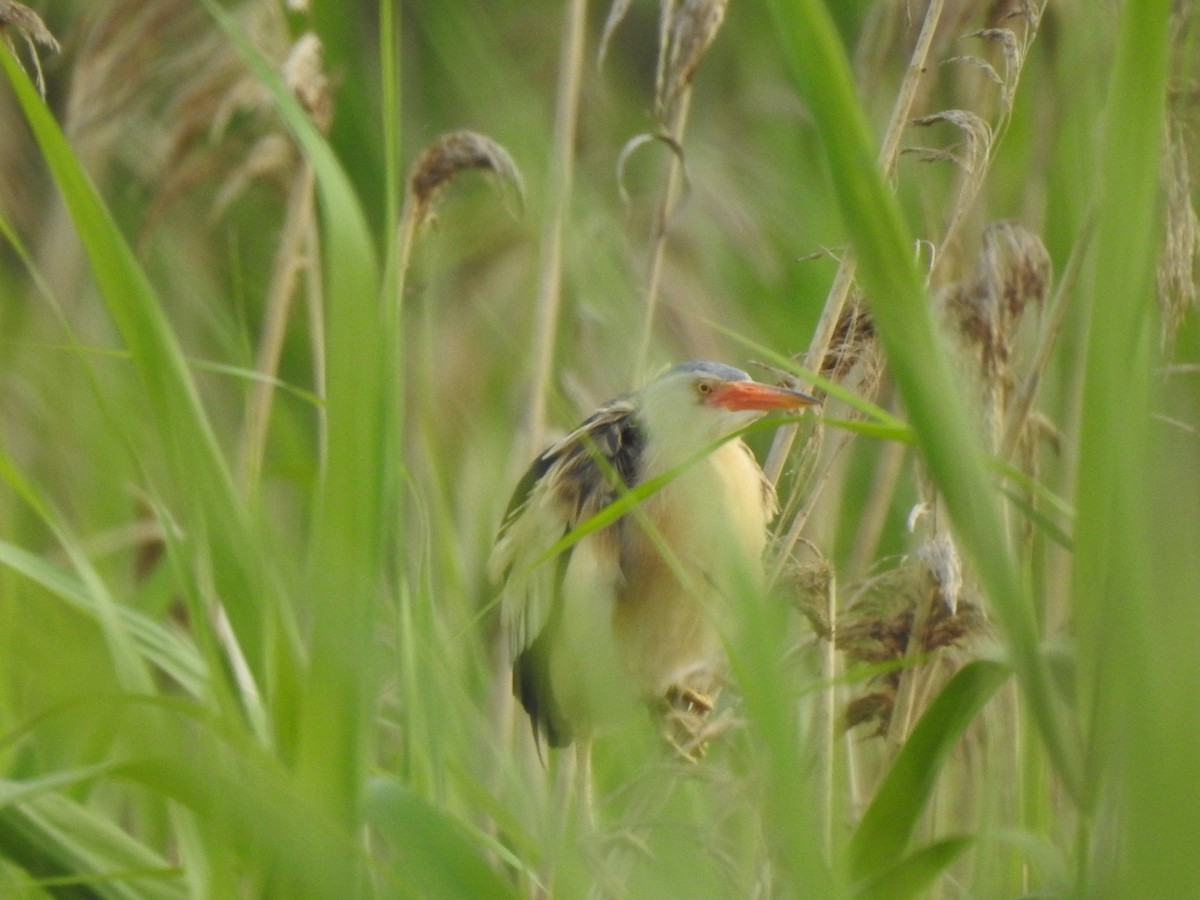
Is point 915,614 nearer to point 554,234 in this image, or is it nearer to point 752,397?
point 752,397

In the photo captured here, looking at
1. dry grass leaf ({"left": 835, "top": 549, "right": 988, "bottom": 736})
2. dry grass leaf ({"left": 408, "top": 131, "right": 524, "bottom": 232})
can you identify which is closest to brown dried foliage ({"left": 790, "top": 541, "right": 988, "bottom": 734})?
dry grass leaf ({"left": 835, "top": 549, "right": 988, "bottom": 736})

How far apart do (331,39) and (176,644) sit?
144 cm

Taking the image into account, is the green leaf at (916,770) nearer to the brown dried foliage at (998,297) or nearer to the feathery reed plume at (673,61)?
the brown dried foliage at (998,297)

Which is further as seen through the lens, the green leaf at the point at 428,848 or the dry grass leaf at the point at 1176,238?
the dry grass leaf at the point at 1176,238

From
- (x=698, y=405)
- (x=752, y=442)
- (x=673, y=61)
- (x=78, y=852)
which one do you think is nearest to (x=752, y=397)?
(x=698, y=405)

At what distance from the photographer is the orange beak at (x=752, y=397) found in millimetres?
1547

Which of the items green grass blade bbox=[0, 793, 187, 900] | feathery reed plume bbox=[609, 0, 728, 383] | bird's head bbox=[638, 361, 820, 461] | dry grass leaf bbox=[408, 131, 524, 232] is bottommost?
green grass blade bbox=[0, 793, 187, 900]

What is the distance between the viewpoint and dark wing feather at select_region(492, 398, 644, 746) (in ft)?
5.35

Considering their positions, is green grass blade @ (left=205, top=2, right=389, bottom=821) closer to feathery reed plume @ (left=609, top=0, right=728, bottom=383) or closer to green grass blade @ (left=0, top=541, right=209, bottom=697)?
green grass blade @ (left=0, top=541, right=209, bottom=697)

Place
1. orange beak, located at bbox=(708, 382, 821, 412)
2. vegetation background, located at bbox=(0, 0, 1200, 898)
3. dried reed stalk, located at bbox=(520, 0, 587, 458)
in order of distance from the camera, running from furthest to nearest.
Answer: dried reed stalk, located at bbox=(520, 0, 587, 458) → orange beak, located at bbox=(708, 382, 821, 412) → vegetation background, located at bbox=(0, 0, 1200, 898)

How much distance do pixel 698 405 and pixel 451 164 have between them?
413 mm

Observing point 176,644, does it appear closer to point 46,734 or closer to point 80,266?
point 46,734

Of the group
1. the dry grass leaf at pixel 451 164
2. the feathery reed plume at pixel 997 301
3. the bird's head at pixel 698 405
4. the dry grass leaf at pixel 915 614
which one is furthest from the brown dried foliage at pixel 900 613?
the dry grass leaf at pixel 451 164

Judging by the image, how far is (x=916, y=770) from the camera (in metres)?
1.01
